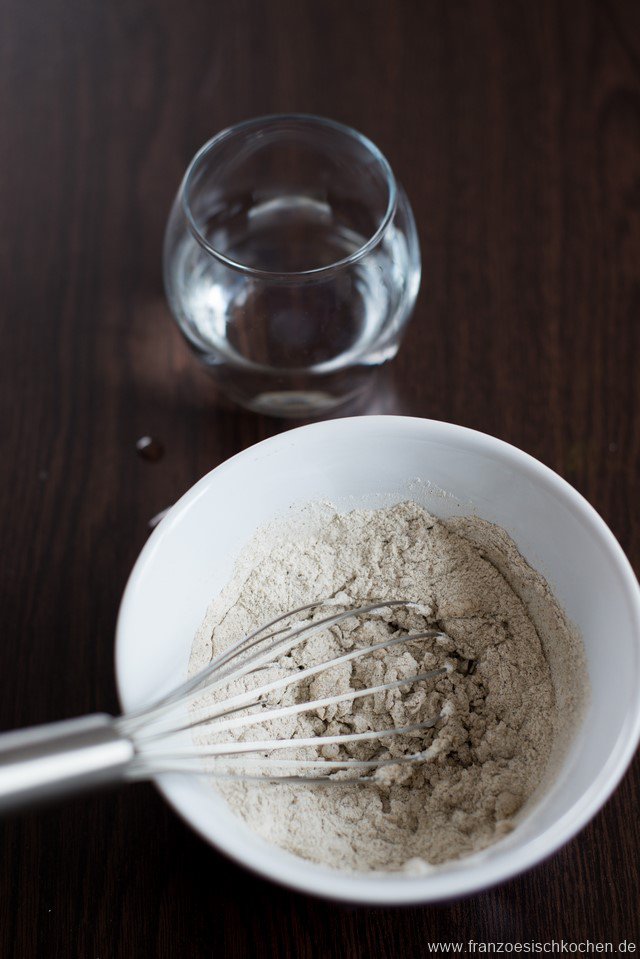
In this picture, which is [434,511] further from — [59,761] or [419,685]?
[59,761]

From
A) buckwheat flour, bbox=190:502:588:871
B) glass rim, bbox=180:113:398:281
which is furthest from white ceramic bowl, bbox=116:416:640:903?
glass rim, bbox=180:113:398:281

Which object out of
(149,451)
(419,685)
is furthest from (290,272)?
(419,685)

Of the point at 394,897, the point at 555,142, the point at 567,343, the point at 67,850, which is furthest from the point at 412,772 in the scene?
the point at 555,142

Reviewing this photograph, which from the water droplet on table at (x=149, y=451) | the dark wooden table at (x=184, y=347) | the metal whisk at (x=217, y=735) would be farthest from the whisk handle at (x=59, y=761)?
the water droplet on table at (x=149, y=451)

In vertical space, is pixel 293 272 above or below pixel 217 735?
above

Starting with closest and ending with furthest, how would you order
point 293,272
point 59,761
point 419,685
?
point 59,761 < point 419,685 < point 293,272
